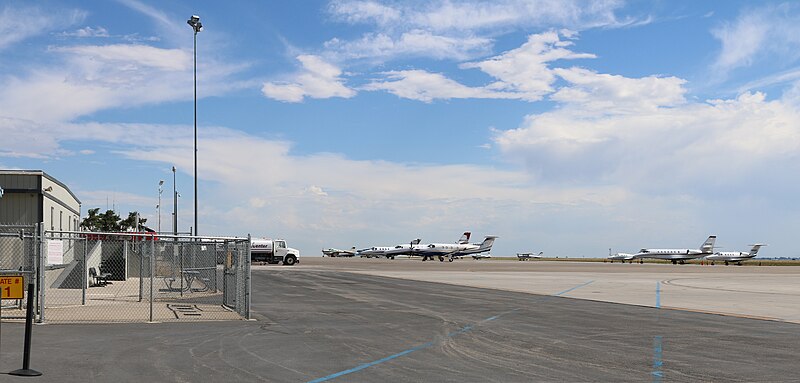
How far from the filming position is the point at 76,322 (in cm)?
1633

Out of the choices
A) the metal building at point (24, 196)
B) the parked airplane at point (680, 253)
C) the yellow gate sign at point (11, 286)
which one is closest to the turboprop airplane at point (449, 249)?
the parked airplane at point (680, 253)

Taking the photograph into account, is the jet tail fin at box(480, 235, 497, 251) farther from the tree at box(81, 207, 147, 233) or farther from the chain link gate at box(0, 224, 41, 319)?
the chain link gate at box(0, 224, 41, 319)

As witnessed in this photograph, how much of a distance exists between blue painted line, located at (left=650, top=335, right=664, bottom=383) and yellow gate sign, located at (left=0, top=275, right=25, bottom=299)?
9.50 m

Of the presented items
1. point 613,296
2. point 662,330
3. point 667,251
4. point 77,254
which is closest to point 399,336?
point 662,330

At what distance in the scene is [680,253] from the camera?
126 metres

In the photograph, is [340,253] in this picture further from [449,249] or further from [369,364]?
[369,364]

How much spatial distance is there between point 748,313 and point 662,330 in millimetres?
6645

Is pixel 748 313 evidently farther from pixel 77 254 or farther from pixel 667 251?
pixel 667 251

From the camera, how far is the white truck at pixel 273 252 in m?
71.9

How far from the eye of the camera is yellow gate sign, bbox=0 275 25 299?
36.9 ft

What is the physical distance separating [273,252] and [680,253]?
8132cm

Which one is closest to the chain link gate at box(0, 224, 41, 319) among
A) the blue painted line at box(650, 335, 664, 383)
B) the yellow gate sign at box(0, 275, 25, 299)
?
the yellow gate sign at box(0, 275, 25, 299)

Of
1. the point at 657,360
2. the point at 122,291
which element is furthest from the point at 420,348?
the point at 122,291

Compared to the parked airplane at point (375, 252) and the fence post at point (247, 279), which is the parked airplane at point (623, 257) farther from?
the fence post at point (247, 279)
